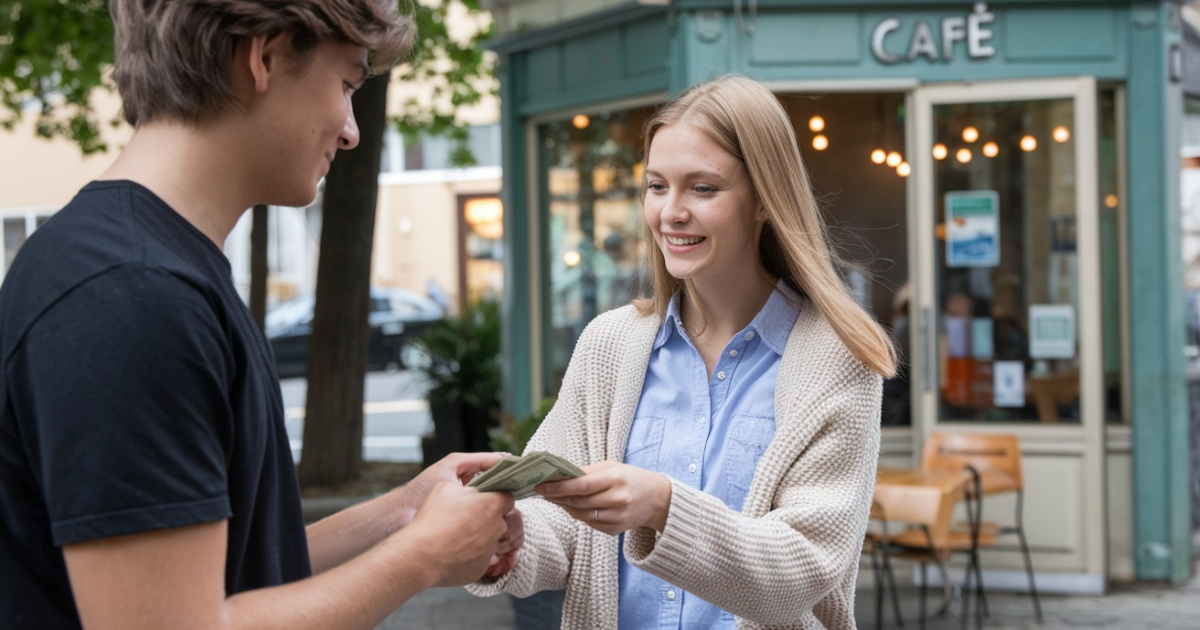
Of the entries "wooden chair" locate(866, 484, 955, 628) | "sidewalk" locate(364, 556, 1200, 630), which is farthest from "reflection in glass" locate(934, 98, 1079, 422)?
"wooden chair" locate(866, 484, 955, 628)

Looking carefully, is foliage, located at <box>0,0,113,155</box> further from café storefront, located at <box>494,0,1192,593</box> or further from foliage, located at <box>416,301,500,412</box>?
café storefront, located at <box>494,0,1192,593</box>

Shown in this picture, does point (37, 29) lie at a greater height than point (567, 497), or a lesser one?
greater

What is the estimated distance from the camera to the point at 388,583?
154 cm

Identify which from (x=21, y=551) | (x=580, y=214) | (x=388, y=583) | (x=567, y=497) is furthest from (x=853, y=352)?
(x=580, y=214)

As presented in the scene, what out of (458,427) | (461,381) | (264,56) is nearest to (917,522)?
(264,56)

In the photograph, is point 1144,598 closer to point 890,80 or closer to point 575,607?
point 890,80

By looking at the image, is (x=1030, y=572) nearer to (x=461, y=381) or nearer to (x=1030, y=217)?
(x=1030, y=217)

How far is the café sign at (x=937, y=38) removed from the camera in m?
7.51

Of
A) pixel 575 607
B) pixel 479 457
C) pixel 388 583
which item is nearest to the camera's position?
pixel 388 583

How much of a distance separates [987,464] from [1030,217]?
162 centimetres

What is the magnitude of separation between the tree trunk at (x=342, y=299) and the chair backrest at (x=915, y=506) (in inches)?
204

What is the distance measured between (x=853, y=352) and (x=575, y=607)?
695 millimetres

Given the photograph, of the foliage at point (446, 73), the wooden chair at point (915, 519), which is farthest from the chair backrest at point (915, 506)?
the foliage at point (446, 73)

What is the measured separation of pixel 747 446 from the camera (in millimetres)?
2334
